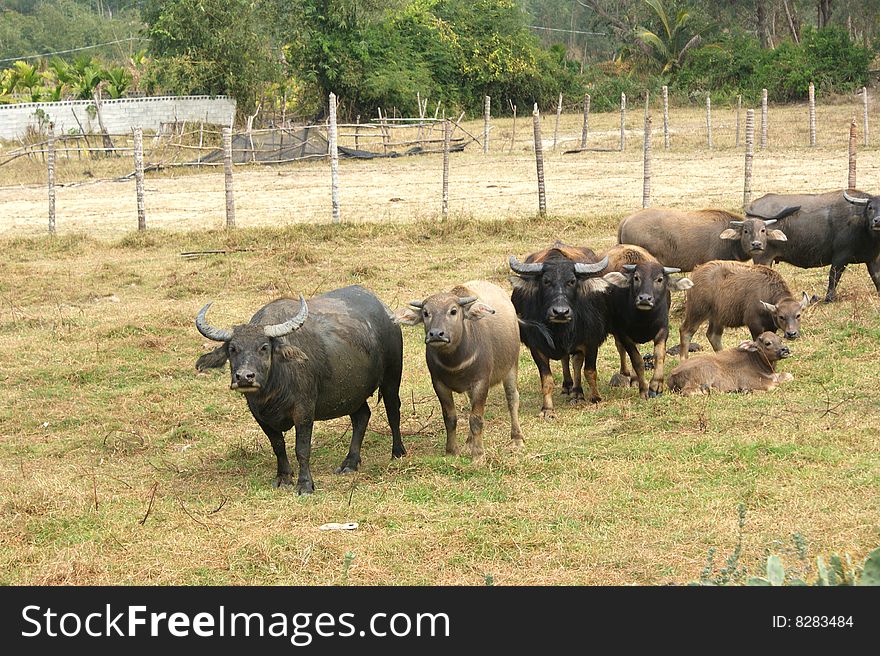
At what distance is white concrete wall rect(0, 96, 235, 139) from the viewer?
115 ft

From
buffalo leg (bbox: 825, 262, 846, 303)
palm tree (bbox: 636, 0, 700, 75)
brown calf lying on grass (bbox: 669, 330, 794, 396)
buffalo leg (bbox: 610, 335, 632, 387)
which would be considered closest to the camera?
brown calf lying on grass (bbox: 669, 330, 794, 396)

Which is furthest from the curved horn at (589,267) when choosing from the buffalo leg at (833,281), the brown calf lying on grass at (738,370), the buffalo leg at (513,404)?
the buffalo leg at (833,281)

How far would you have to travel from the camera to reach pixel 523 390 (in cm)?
936

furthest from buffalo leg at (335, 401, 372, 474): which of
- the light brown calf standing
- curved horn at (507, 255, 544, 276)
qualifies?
curved horn at (507, 255, 544, 276)

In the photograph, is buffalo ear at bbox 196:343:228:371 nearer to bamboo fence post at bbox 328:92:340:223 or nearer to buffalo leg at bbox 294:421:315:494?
buffalo leg at bbox 294:421:315:494

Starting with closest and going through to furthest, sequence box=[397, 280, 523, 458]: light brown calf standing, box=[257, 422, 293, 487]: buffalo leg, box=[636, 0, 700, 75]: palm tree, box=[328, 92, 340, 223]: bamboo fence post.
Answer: box=[257, 422, 293, 487]: buffalo leg
box=[397, 280, 523, 458]: light brown calf standing
box=[328, 92, 340, 223]: bamboo fence post
box=[636, 0, 700, 75]: palm tree

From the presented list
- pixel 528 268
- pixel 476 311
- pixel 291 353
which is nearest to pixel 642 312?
pixel 528 268

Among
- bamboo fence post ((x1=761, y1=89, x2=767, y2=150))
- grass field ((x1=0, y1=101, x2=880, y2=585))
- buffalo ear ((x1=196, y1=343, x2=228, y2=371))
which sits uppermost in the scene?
bamboo fence post ((x1=761, y1=89, x2=767, y2=150))

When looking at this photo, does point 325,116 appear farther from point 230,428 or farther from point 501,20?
point 230,428

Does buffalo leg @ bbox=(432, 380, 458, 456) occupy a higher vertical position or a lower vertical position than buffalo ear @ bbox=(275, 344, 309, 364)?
lower

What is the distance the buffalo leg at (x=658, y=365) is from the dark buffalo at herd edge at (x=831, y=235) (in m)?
2.92

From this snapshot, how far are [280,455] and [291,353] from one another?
26.5 inches

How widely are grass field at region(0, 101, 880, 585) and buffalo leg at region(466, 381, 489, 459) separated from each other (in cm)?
12

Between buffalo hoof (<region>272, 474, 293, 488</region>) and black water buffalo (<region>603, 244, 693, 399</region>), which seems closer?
buffalo hoof (<region>272, 474, 293, 488</region>)
